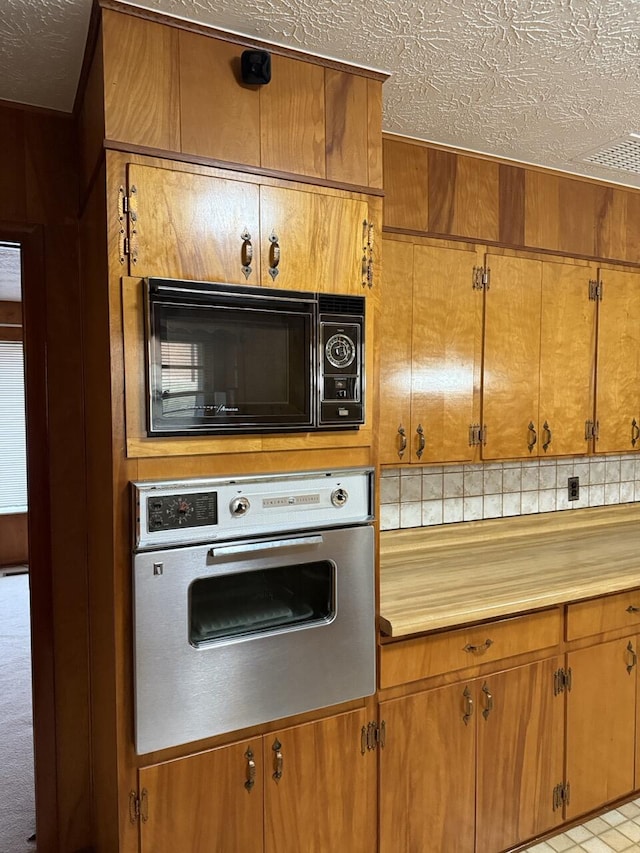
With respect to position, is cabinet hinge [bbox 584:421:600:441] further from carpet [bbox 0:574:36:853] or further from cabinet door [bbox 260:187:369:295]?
carpet [bbox 0:574:36:853]

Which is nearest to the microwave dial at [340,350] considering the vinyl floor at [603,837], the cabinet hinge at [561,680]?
the cabinet hinge at [561,680]

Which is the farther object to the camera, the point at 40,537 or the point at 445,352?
the point at 445,352

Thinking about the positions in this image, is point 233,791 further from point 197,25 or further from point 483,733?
point 197,25

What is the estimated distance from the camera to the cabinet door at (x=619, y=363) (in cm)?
270

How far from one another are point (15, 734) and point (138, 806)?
1.84 metres

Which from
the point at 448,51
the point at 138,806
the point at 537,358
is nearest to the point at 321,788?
the point at 138,806

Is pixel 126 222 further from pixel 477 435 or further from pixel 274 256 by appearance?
pixel 477 435

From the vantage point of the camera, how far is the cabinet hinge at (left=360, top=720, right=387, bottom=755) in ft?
6.03

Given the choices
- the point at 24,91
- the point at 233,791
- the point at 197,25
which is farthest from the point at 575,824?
the point at 24,91

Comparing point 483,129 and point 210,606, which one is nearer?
point 210,606

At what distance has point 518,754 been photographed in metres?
2.11

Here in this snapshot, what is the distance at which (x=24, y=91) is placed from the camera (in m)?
1.88

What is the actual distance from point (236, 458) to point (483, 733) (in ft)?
4.22

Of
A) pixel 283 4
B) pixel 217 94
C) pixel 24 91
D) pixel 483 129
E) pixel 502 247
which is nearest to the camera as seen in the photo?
pixel 283 4
